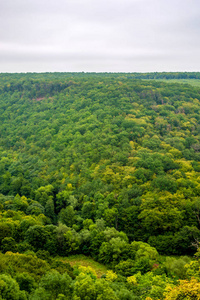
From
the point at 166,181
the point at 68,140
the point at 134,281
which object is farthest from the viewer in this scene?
the point at 68,140

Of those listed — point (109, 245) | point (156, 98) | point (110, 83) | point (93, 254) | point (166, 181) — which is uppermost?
point (110, 83)

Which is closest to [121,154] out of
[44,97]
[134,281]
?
[134,281]

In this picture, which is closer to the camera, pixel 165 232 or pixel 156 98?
pixel 165 232

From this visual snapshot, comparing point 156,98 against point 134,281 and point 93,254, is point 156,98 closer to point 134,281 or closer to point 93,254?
point 93,254

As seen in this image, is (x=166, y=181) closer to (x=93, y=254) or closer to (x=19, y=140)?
(x=93, y=254)

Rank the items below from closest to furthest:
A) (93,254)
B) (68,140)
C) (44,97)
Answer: (93,254)
(68,140)
(44,97)

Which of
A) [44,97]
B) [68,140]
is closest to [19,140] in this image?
[68,140]

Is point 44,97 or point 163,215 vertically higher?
point 44,97
